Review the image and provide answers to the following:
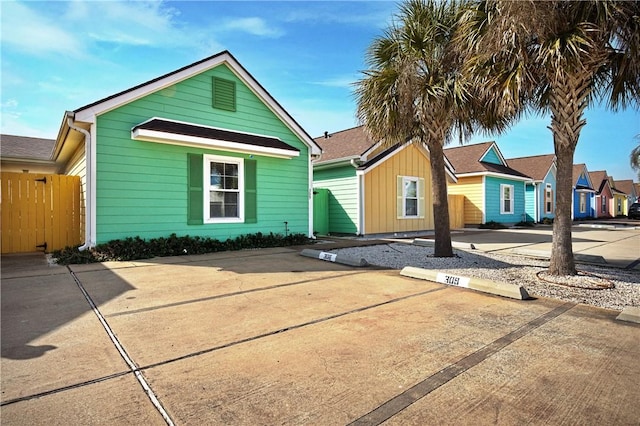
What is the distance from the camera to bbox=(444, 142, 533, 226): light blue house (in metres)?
20.0

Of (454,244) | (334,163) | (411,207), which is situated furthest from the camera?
(411,207)

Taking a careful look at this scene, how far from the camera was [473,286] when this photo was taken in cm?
516

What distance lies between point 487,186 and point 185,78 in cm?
1753

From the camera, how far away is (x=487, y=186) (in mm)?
20094

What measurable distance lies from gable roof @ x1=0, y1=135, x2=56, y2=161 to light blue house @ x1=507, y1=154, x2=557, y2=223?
27558 mm

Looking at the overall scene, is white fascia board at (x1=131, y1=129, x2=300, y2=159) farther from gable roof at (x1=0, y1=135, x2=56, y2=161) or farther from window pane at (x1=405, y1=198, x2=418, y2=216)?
gable roof at (x1=0, y1=135, x2=56, y2=161)

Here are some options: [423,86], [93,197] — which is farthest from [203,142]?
[423,86]

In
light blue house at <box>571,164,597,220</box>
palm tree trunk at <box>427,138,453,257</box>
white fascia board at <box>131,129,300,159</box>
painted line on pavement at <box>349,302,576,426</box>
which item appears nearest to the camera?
painted line on pavement at <box>349,302,576,426</box>

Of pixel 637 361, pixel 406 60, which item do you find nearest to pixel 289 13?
pixel 406 60

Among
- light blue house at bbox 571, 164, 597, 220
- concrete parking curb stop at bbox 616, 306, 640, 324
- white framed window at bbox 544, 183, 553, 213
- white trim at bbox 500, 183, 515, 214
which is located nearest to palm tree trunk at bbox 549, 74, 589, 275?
concrete parking curb stop at bbox 616, 306, 640, 324

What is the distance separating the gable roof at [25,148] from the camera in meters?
12.7

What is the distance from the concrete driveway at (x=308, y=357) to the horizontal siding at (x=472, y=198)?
16624 mm

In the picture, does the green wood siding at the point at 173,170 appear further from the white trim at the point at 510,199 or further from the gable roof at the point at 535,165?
the gable roof at the point at 535,165

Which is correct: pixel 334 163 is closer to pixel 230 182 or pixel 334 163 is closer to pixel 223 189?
pixel 230 182
